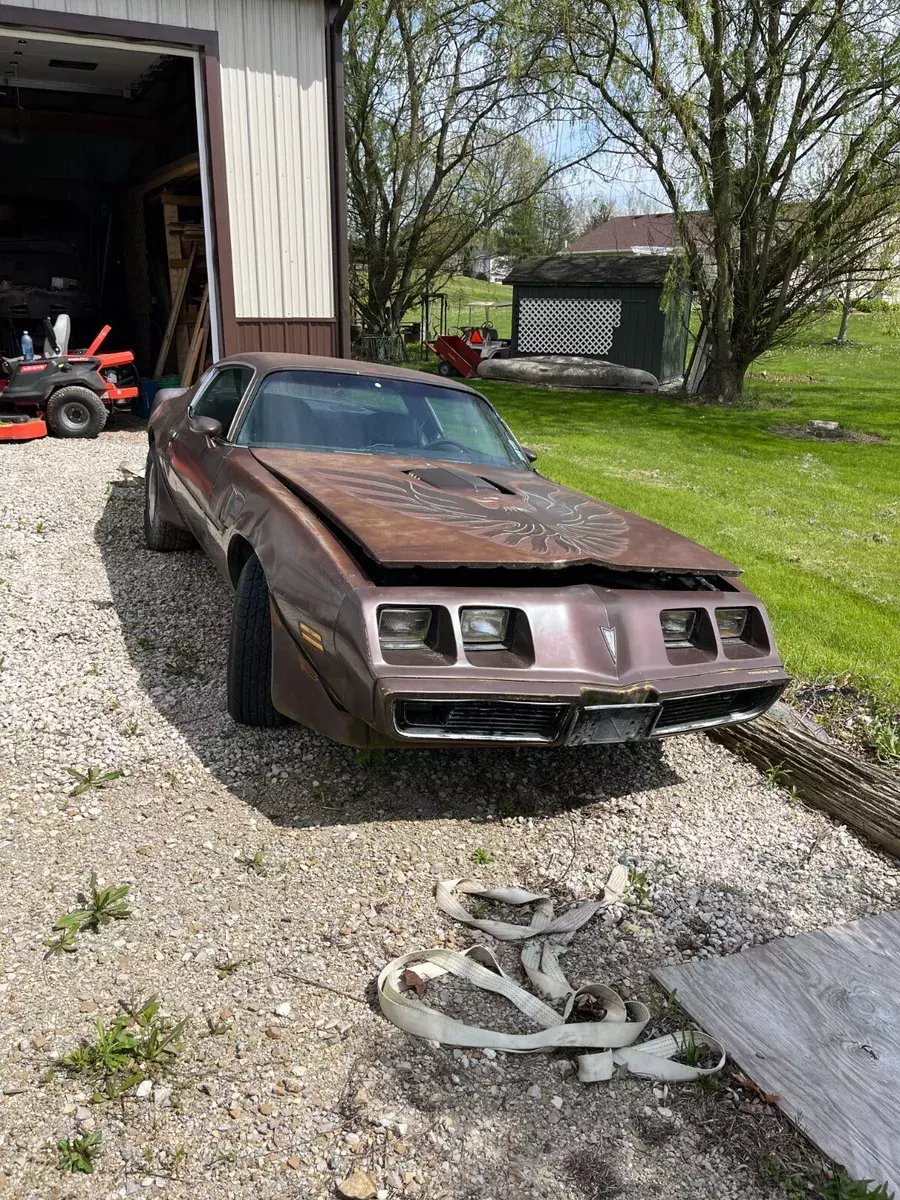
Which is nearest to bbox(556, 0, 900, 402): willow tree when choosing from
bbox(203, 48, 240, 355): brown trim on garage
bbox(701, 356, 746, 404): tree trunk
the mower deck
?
bbox(701, 356, 746, 404): tree trunk

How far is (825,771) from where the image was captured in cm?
349

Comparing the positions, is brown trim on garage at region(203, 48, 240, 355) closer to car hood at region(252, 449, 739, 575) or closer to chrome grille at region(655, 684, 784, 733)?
car hood at region(252, 449, 739, 575)

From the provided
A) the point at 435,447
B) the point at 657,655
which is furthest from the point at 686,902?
the point at 435,447

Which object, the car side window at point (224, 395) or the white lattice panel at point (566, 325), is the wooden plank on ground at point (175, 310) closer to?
the car side window at point (224, 395)

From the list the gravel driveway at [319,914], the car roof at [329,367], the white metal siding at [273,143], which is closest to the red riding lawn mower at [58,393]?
the white metal siding at [273,143]

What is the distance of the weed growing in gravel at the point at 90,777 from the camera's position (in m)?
3.18

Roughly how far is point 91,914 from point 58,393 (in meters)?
8.26

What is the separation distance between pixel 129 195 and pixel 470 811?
13448 millimetres

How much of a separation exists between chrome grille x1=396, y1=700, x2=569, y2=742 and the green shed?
19202 mm

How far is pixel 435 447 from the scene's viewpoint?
444cm

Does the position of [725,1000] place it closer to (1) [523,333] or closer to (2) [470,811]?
(2) [470,811]

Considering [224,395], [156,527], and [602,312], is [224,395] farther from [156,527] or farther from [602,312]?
[602,312]

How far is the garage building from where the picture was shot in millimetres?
8891

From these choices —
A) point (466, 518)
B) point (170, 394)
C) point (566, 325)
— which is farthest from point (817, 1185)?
point (566, 325)
